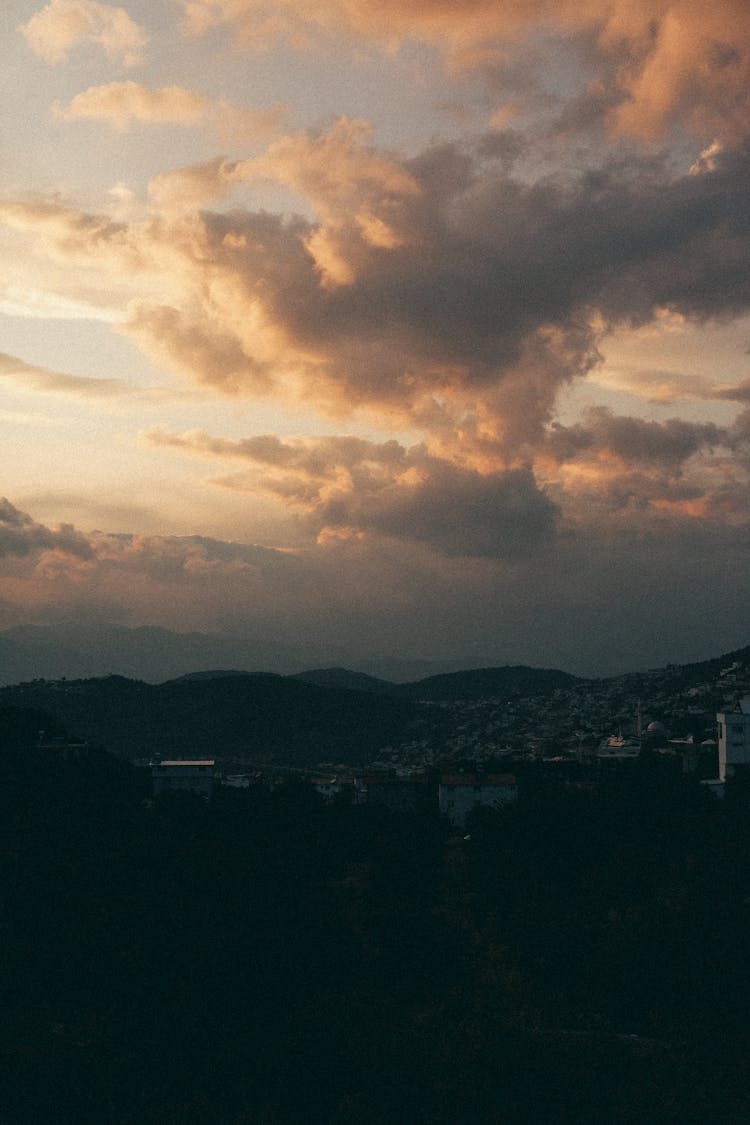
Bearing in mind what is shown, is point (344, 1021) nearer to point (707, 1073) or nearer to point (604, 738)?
point (707, 1073)

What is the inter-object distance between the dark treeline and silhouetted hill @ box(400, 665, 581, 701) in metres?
113

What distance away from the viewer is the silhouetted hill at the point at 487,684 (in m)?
176

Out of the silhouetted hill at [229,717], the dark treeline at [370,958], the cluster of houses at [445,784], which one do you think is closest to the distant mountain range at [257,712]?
the silhouetted hill at [229,717]

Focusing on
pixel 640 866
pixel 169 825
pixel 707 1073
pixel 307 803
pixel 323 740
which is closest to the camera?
pixel 707 1073

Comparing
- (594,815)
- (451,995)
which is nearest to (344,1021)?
(451,995)

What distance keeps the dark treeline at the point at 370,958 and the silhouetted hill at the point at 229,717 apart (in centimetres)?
6559

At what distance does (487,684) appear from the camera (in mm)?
187750

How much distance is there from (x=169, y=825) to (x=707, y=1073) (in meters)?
28.8

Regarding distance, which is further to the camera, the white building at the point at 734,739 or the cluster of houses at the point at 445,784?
the cluster of houses at the point at 445,784

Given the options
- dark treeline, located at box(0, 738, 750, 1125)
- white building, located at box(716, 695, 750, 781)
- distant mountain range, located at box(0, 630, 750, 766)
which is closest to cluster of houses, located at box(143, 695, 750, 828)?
white building, located at box(716, 695, 750, 781)

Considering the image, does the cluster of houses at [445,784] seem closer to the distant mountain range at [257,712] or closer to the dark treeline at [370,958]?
the dark treeline at [370,958]

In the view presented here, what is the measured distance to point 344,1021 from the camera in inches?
1462

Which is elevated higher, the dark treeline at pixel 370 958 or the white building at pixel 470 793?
the white building at pixel 470 793

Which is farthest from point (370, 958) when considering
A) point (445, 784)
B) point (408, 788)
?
point (408, 788)
